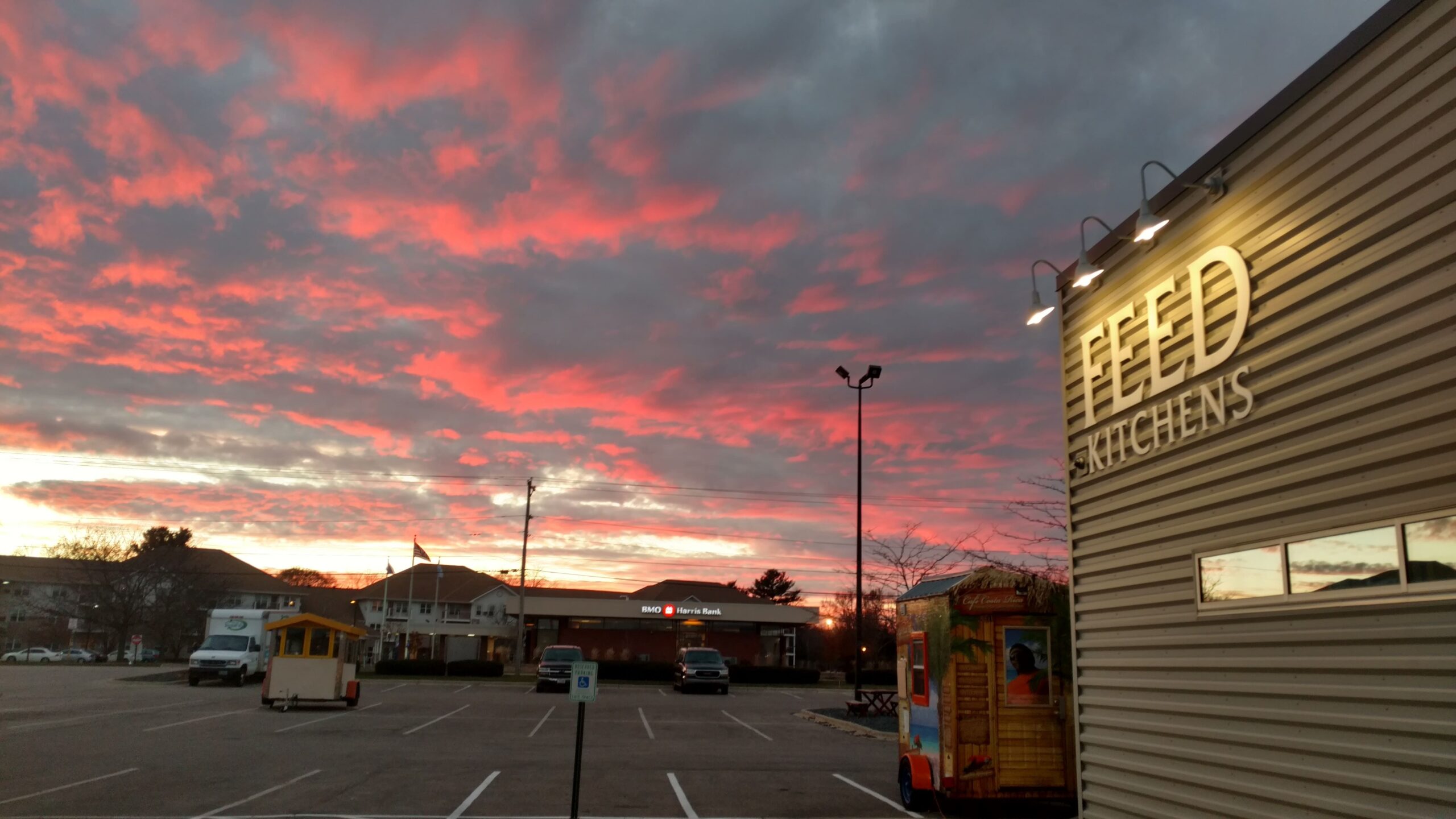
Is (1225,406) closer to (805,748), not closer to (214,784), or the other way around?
(214,784)

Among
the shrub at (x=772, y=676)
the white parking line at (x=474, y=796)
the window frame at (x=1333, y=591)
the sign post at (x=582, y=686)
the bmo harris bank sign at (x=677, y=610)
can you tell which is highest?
the window frame at (x=1333, y=591)

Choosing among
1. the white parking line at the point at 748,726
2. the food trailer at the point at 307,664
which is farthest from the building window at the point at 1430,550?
the food trailer at the point at 307,664

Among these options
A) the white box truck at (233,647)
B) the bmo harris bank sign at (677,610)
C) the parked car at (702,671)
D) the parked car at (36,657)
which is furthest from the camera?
the parked car at (36,657)

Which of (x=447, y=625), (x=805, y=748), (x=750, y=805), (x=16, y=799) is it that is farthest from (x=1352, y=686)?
(x=447, y=625)

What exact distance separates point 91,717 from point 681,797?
57.1 feet

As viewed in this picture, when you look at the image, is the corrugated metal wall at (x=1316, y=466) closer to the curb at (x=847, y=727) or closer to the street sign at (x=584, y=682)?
the street sign at (x=584, y=682)

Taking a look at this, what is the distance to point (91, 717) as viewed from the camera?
22422mm

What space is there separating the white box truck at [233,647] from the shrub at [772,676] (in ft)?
76.4

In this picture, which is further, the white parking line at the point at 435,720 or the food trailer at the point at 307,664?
the food trailer at the point at 307,664

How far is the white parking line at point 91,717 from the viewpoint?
2020cm

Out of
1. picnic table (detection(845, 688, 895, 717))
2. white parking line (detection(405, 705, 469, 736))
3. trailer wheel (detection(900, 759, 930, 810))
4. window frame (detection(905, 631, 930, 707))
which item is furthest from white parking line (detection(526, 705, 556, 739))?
window frame (detection(905, 631, 930, 707))

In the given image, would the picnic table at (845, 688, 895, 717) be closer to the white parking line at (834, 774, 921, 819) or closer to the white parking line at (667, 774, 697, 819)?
the white parking line at (834, 774, 921, 819)

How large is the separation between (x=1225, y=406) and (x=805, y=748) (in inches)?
587

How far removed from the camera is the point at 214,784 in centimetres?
1288
